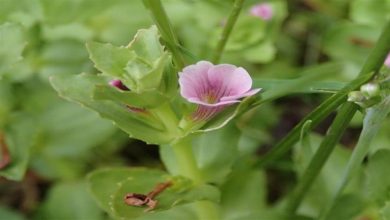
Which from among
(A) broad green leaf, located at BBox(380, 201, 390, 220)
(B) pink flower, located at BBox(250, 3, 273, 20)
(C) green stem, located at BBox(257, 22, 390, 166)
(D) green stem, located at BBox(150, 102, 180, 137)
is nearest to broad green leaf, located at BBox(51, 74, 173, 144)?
(D) green stem, located at BBox(150, 102, 180, 137)

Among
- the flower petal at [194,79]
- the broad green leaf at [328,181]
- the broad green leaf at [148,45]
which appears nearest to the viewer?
the flower petal at [194,79]

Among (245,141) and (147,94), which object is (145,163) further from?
(147,94)

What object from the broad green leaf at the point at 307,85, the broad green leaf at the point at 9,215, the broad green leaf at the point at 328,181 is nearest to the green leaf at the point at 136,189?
the broad green leaf at the point at 307,85

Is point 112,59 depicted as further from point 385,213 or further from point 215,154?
point 385,213

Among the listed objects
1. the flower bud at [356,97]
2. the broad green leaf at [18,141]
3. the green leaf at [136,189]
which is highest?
the flower bud at [356,97]

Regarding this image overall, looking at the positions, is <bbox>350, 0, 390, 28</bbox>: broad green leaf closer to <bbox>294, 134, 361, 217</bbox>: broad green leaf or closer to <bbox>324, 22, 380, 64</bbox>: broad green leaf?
<bbox>324, 22, 380, 64</bbox>: broad green leaf

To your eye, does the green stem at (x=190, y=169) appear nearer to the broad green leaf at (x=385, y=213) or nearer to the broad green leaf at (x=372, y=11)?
the broad green leaf at (x=385, y=213)
